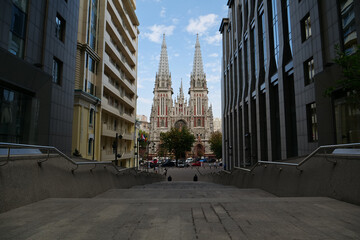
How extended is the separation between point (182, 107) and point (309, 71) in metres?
103

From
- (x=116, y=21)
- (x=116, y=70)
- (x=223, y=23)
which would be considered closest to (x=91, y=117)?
(x=116, y=70)

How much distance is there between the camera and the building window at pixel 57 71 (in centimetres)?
1613

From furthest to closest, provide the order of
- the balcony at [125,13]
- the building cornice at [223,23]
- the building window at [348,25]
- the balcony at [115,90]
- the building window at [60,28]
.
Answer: the building cornice at [223,23], the balcony at [125,13], the balcony at [115,90], the building window at [60,28], the building window at [348,25]

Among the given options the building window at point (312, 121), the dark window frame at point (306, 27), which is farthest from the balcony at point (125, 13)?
the building window at point (312, 121)

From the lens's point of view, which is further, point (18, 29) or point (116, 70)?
point (116, 70)

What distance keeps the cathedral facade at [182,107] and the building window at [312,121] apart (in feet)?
318

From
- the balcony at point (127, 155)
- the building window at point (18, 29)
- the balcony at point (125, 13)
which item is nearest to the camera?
the building window at point (18, 29)

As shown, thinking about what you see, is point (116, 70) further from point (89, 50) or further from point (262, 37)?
point (262, 37)

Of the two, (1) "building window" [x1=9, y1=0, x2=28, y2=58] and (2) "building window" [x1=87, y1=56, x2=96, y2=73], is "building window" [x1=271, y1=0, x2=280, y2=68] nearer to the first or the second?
(2) "building window" [x1=87, y1=56, x2=96, y2=73]

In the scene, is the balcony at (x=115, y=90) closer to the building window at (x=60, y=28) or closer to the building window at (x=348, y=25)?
the building window at (x=60, y=28)

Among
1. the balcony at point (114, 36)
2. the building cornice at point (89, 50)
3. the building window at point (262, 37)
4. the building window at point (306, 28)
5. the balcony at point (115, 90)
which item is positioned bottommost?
the balcony at point (115, 90)

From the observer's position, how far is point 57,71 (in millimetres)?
16531

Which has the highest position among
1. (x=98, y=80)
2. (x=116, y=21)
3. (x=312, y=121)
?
(x=116, y=21)

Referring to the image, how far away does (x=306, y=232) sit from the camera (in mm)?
3430
